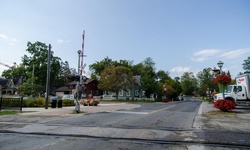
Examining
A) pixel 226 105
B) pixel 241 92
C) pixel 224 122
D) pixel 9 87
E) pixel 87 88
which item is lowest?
pixel 224 122

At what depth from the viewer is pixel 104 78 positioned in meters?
45.5

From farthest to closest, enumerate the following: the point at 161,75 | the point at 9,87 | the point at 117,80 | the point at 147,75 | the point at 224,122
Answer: the point at 161,75 → the point at 9,87 → the point at 147,75 → the point at 117,80 → the point at 224,122

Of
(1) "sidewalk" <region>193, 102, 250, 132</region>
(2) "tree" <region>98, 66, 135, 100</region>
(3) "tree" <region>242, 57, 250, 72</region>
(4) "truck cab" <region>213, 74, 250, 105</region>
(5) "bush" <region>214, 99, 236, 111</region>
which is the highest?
(3) "tree" <region>242, 57, 250, 72</region>

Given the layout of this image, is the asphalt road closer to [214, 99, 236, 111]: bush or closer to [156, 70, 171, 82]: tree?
[214, 99, 236, 111]: bush

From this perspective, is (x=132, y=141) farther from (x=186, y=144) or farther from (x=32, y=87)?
(x=32, y=87)

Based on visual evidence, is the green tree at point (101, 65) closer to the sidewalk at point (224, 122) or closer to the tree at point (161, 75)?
the tree at point (161, 75)

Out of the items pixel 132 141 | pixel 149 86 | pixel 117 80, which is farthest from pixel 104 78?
pixel 132 141

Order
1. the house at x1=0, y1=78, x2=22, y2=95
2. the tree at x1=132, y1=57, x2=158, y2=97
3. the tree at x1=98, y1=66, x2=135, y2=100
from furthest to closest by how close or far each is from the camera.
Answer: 1. the house at x1=0, y1=78, x2=22, y2=95
2. the tree at x1=132, y1=57, x2=158, y2=97
3. the tree at x1=98, y1=66, x2=135, y2=100

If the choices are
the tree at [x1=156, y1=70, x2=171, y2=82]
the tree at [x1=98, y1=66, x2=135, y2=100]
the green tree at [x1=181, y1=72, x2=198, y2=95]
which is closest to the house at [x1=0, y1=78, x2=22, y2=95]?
the tree at [x1=98, y1=66, x2=135, y2=100]

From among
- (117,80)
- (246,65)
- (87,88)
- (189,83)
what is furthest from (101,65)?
(189,83)

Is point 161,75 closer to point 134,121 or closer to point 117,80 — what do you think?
point 117,80

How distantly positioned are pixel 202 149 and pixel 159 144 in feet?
3.70

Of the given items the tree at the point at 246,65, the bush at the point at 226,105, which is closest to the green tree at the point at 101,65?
the tree at the point at 246,65

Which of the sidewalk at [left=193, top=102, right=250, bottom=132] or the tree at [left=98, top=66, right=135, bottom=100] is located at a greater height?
the tree at [left=98, top=66, right=135, bottom=100]
